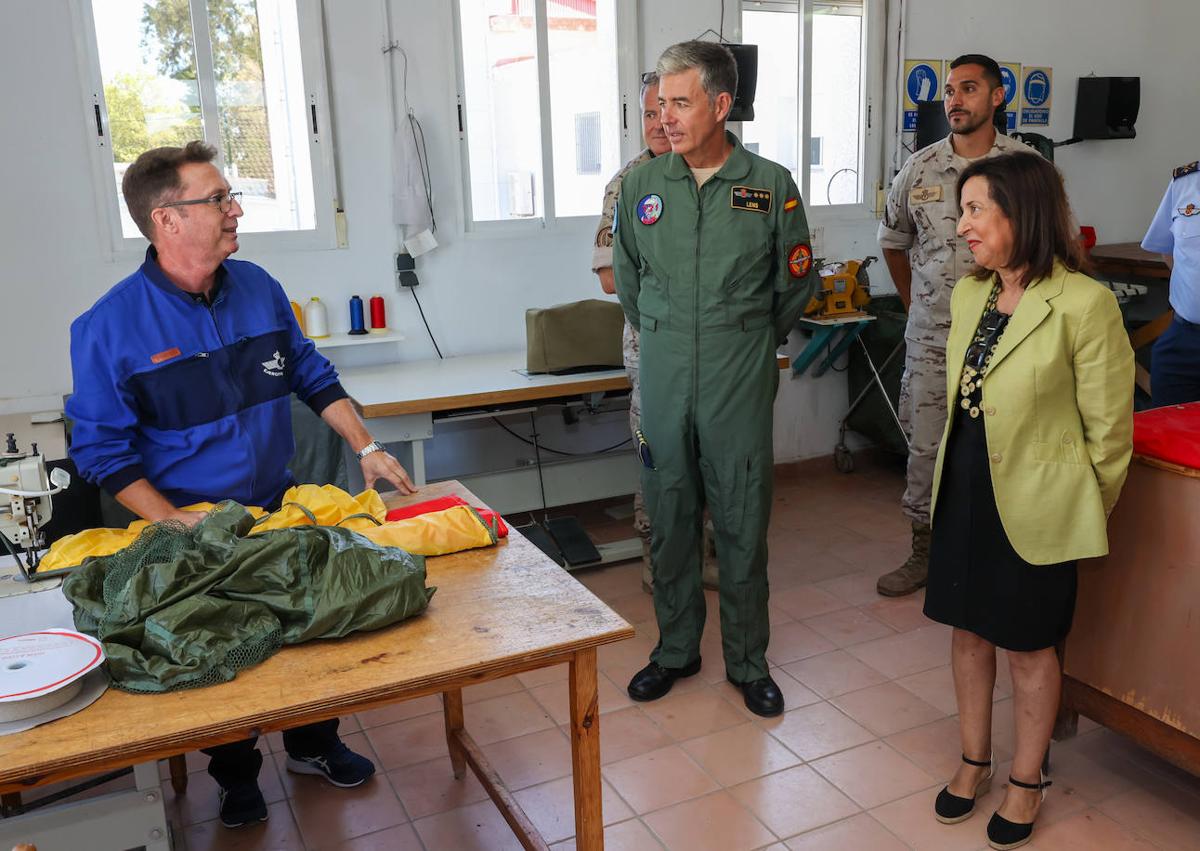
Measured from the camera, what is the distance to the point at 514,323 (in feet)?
15.3

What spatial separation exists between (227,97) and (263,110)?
141mm

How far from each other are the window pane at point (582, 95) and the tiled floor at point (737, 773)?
2159 mm

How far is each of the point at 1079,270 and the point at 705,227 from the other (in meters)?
0.98

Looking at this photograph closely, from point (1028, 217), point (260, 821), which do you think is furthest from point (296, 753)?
point (1028, 217)

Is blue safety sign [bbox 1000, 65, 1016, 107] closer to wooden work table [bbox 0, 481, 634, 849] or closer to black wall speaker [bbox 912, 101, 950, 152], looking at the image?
black wall speaker [bbox 912, 101, 950, 152]

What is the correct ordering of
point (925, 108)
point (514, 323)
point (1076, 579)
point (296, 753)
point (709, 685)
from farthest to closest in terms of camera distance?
point (925, 108) → point (514, 323) → point (709, 685) → point (296, 753) → point (1076, 579)

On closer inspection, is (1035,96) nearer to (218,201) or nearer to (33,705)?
(218,201)

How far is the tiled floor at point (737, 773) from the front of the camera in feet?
8.18

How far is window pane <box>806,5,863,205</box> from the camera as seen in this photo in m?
5.12

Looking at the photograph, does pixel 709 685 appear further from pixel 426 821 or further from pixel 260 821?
pixel 260 821

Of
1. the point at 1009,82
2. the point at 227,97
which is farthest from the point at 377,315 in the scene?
the point at 1009,82

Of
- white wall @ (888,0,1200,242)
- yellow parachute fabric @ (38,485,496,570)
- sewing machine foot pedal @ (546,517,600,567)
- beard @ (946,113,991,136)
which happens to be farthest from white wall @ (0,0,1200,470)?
yellow parachute fabric @ (38,485,496,570)

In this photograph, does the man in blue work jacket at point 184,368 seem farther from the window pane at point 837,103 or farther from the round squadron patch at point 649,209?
the window pane at point 837,103

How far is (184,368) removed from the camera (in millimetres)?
2203
